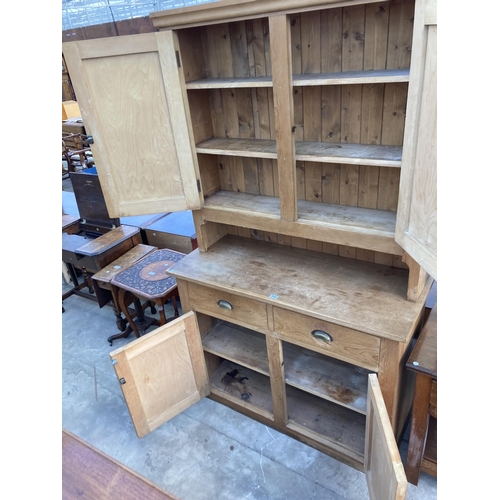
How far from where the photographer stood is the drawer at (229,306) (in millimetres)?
1832

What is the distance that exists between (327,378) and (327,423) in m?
0.29

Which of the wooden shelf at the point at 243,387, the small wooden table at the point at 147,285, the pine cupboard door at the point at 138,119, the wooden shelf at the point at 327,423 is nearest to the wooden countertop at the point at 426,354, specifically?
the wooden shelf at the point at 327,423

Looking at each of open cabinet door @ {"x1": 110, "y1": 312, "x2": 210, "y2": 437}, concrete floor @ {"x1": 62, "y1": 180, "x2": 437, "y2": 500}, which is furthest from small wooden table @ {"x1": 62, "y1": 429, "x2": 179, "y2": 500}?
concrete floor @ {"x1": 62, "y1": 180, "x2": 437, "y2": 500}

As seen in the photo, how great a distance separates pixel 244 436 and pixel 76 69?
2045mm

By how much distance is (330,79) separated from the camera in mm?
1350

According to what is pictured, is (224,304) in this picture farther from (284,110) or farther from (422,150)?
(422,150)

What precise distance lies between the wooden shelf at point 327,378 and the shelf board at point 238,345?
0.15 m

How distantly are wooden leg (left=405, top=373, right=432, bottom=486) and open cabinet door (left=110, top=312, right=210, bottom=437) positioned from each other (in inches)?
45.7

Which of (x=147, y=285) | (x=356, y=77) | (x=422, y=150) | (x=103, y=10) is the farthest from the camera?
(x=103, y=10)

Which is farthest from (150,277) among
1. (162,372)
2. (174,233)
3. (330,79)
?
(330,79)

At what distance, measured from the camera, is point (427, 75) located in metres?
1.08

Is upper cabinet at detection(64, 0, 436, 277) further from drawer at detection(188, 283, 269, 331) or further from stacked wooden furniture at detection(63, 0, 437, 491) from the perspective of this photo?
drawer at detection(188, 283, 269, 331)

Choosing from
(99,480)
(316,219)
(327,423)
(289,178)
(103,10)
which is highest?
(103,10)
